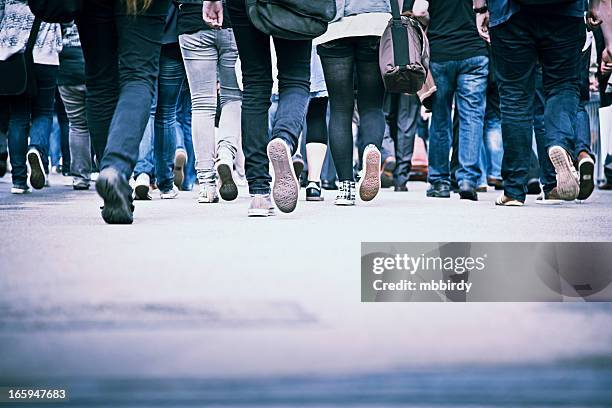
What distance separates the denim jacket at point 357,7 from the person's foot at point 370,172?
424mm

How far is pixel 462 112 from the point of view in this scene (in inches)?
141

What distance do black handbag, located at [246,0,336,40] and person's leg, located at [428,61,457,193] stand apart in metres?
1.40

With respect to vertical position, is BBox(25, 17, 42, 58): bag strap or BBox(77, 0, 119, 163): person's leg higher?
BBox(25, 17, 42, 58): bag strap

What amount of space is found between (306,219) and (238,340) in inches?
51.1

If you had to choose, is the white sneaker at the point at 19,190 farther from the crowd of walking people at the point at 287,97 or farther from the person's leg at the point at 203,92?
the person's leg at the point at 203,92

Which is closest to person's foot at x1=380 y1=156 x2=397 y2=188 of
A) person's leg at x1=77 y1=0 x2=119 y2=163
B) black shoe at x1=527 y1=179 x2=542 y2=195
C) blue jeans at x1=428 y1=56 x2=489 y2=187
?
black shoe at x1=527 y1=179 x2=542 y2=195

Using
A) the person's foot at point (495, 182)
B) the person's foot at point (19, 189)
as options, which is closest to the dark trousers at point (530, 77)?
the person's foot at point (495, 182)

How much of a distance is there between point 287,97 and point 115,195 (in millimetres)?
594

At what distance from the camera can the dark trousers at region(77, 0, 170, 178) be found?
6.85 feet

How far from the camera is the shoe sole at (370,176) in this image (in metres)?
2.85

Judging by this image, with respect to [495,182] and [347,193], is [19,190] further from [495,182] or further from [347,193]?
[495,182]

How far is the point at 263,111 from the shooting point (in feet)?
7.94

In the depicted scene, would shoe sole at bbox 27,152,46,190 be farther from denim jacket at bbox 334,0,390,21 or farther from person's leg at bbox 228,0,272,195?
person's leg at bbox 228,0,272,195

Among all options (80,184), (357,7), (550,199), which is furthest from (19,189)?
(550,199)
